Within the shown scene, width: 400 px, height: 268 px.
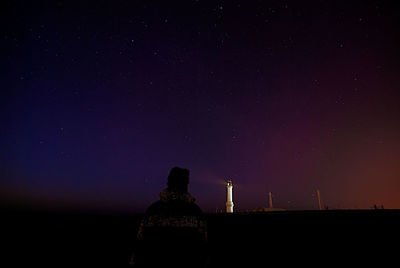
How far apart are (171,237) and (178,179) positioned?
2.27 metres

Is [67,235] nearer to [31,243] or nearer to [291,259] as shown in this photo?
[31,243]

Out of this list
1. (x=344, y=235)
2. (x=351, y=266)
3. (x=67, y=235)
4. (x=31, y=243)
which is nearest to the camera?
(x=351, y=266)

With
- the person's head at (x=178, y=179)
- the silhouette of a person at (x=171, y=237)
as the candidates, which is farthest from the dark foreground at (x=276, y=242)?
the person's head at (x=178, y=179)

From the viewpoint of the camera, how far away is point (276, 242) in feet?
27.2

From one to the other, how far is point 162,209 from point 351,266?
21.2ft

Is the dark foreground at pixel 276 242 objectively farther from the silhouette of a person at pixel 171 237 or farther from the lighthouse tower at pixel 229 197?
the lighthouse tower at pixel 229 197

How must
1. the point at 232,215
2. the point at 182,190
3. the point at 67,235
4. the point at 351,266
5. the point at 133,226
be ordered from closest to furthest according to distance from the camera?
the point at 351,266, the point at 182,190, the point at 232,215, the point at 133,226, the point at 67,235

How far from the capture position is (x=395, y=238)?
693 cm

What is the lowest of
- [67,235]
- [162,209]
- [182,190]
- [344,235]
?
[67,235]

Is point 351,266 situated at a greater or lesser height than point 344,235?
lesser

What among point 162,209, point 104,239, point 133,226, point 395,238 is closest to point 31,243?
point 104,239

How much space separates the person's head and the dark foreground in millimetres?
2695

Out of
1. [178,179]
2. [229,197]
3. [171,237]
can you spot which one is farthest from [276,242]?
[229,197]

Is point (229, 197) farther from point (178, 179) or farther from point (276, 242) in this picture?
point (178, 179)
